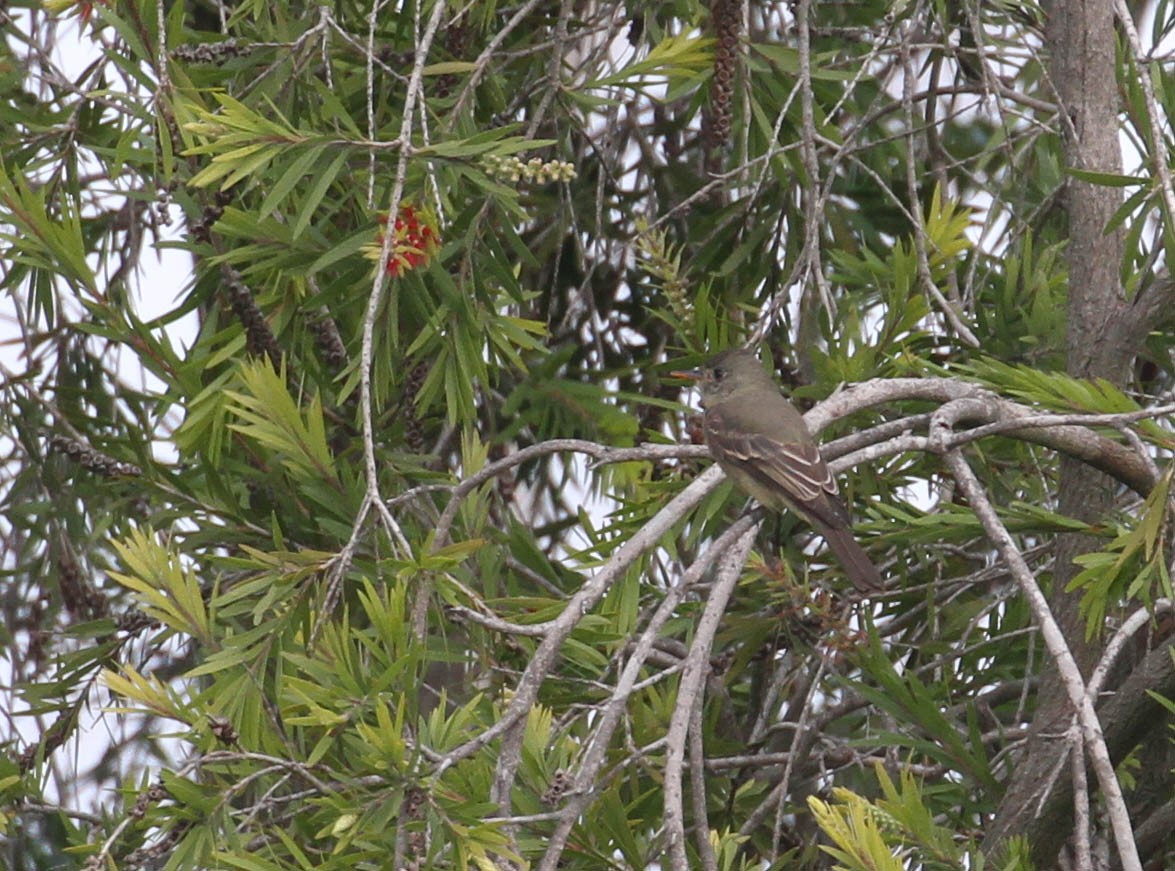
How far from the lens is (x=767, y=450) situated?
12.6ft

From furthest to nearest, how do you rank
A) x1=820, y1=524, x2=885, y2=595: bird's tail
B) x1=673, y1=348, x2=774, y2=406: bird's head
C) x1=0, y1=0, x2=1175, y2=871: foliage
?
1. x1=673, y1=348, x2=774, y2=406: bird's head
2. x1=820, y1=524, x2=885, y2=595: bird's tail
3. x1=0, y1=0, x2=1175, y2=871: foliage

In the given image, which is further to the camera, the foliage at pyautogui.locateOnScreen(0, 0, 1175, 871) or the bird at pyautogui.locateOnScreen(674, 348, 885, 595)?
the bird at pyautogui.locateOnScreen(674, 348, 885, 595)

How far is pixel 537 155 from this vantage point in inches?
143

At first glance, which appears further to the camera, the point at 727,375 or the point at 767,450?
the point at 767,450

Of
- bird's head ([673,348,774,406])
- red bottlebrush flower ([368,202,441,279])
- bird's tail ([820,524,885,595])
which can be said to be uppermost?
red bottlebrush flower ([368,202,441,279])

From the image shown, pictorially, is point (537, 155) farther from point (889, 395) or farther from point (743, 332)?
point (889, 395)

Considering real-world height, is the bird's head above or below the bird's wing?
above

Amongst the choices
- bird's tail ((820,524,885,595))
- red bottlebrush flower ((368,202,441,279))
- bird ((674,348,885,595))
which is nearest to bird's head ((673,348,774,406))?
bird ((674,348,885,595))

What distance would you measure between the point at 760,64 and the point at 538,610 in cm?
150

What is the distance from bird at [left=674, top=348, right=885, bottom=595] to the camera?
318 centimetres

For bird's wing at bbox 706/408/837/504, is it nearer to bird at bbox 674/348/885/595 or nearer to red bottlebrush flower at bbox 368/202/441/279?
bird at bbox 674/348/885/595

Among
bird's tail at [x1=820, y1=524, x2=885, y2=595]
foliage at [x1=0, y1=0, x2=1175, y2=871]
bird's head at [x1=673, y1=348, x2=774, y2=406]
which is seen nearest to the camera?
foliage at [x1=0, y1=0, x2=1175, y2=871]

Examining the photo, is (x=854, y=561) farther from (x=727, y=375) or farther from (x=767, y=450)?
(x=767, y=450)

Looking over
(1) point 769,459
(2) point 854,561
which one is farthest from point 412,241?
(1) point 769,459
